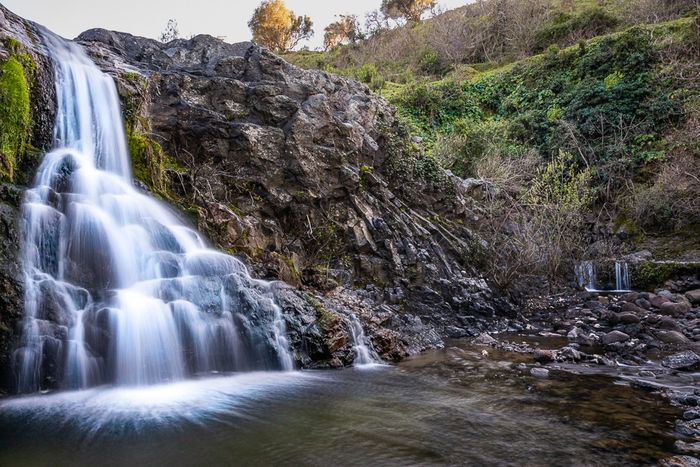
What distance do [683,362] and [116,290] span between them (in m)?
10.4

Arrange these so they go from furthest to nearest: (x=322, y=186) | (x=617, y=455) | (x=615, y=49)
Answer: (x=615, y=49), (x=322, y=186), (x=617, y=455)

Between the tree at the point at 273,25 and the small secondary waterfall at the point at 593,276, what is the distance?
4358 centimetres

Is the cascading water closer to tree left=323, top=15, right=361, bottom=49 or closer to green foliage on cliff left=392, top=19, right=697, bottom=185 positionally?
green foliage on cliff left=392, top=19, right=697, bottom=185

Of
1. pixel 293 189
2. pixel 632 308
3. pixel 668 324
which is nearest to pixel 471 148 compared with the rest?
pixel 632 308

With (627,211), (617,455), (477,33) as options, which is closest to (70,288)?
(617,455)

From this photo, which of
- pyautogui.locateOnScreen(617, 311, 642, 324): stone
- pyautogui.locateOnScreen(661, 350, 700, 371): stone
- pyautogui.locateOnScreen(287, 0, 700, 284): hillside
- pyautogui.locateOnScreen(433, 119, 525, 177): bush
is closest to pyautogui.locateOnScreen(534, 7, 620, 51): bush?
pyautogui.locateOnScreen(287, 0, 700, 284): hillside

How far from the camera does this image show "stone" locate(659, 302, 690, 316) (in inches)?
502

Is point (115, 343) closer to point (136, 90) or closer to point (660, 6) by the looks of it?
point (136, 90)

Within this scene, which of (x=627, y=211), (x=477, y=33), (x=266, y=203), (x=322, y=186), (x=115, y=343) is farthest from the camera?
(x=477, y=33)

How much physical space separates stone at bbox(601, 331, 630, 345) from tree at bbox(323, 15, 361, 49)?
45587 mm

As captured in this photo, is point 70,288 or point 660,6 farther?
point 660,6

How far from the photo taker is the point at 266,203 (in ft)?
42.9

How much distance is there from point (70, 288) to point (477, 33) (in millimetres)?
40509

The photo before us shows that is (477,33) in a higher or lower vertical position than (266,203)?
higher
